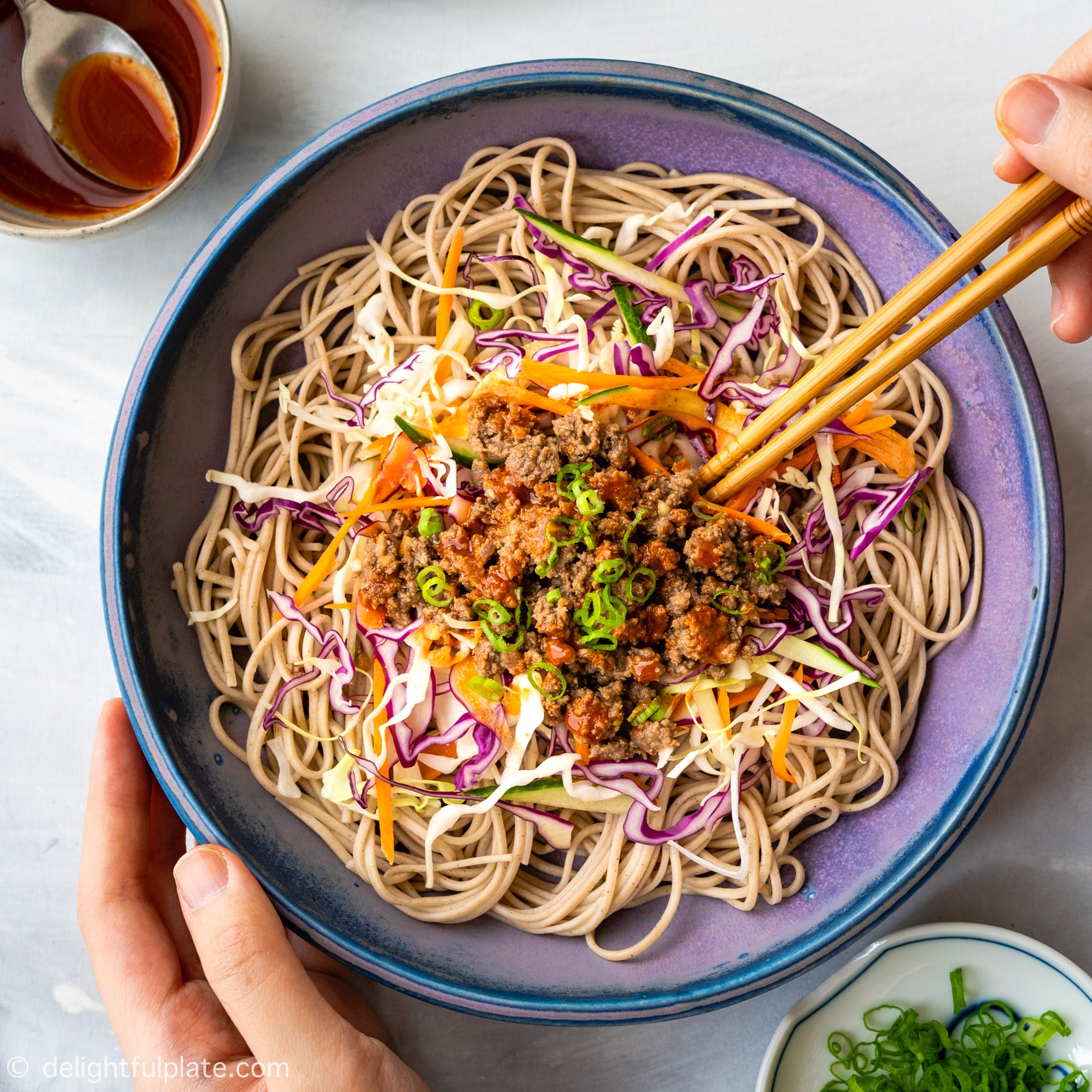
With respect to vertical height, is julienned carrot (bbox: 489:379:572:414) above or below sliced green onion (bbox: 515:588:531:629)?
above

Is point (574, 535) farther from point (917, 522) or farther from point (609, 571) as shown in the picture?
point (917, 522)

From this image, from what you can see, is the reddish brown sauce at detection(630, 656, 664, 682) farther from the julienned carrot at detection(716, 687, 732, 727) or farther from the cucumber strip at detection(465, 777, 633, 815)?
the cucumber strip at detection(465, 777, 633, 815)

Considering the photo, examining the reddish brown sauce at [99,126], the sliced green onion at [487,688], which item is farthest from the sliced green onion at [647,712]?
the reddish brown sauce at [99,126]

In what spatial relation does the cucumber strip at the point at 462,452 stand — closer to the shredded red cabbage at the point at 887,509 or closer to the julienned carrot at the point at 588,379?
the julienned carrot at the point at 588,379

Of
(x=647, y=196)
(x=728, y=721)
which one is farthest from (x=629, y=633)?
(x=647, y=196)

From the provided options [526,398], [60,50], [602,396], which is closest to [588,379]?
[602,396]

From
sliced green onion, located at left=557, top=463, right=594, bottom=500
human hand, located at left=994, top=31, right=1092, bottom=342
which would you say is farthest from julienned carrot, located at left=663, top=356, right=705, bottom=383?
human hand, located at left=994, top=31, right=1092, bottom=342

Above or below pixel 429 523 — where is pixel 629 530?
above
